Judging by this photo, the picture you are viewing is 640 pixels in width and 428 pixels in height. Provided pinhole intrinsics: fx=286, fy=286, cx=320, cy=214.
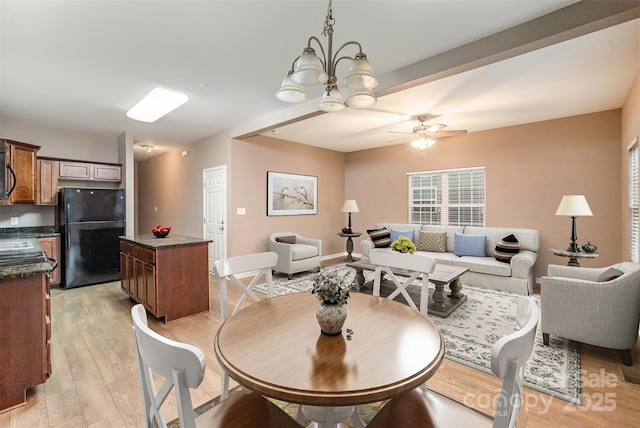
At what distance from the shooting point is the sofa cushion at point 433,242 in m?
5.15

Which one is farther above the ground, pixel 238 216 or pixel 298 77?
pixel 298 77

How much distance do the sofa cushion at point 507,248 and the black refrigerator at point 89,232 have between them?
6146 millimetres

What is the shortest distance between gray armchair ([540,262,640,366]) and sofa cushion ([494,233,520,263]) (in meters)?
1.63

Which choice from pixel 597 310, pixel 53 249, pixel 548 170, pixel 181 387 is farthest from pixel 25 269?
pixel 548 170

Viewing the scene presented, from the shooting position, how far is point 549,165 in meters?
4.51

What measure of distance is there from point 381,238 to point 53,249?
5409mm

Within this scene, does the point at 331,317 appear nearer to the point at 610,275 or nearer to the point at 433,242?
the point at 610,275

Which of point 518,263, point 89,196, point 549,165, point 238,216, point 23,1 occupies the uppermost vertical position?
point 23,1

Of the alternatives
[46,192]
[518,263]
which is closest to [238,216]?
[46,192]

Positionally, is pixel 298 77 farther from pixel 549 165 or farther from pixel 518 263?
pixel 549 165

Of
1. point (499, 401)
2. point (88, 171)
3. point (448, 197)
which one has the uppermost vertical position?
point (88, 171)

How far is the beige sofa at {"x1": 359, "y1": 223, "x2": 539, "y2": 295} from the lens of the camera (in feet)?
13.0

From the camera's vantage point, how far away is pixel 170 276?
3197 mm

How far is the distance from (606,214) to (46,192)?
8.41 meters
